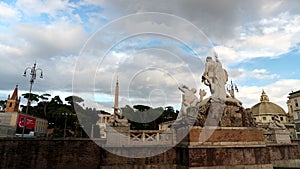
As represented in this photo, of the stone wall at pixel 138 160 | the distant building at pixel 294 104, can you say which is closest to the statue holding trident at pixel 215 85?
the stone wall at pixel 138 160

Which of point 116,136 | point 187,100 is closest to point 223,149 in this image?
point 187,100

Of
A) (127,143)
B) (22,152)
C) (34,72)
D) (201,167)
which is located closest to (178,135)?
(201,167)

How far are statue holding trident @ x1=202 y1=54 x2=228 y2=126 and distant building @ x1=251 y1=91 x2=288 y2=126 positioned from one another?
39.7 metres

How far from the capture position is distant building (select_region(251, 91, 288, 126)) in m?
45.9

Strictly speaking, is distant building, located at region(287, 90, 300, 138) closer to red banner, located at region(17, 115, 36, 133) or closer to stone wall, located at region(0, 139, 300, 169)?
stone wall, located at region(0, 139, 300, 169)

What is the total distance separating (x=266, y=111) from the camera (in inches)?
1836

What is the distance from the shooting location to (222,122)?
35.2 ft

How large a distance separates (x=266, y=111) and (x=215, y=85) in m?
42.5

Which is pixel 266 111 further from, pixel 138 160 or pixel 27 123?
pixel 27 123

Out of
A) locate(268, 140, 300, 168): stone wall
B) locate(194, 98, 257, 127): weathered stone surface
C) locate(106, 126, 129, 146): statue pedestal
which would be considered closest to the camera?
locate(194, 98, 257, 127): weathered stone surface

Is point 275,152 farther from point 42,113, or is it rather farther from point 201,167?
point 42,113

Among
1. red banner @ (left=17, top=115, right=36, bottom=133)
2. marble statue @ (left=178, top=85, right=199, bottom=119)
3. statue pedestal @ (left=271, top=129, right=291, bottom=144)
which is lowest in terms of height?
statue pedestal @ (left=271, top=129, right=291, bottom=144)

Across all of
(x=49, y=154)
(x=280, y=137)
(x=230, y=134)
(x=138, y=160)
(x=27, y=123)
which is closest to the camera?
(x=230, y=134)

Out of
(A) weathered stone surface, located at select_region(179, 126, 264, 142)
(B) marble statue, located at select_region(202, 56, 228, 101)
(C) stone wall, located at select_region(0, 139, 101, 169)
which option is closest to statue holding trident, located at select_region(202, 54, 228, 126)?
(B) marble statue, located at select_region(202, 56, 228, 101)
